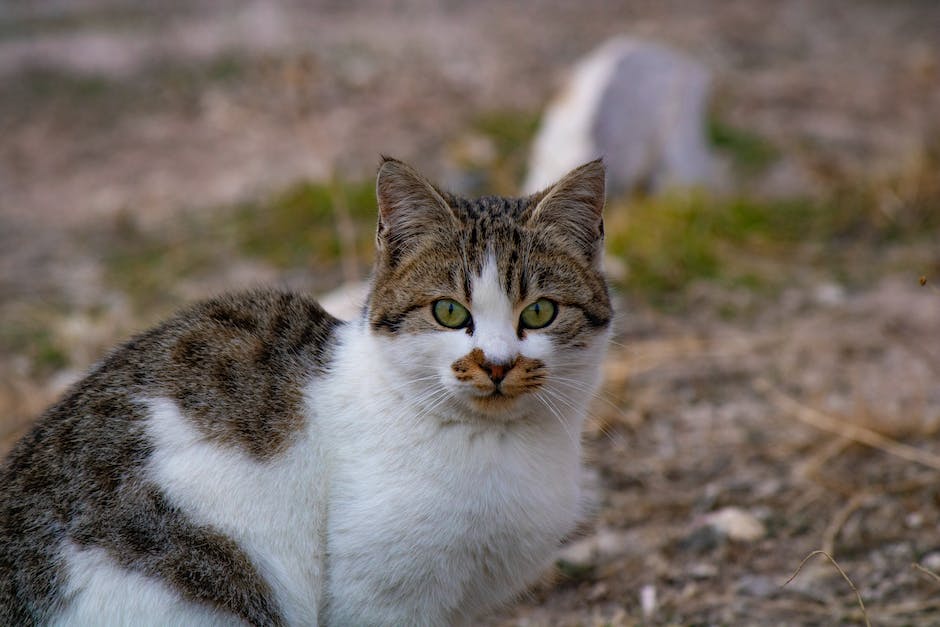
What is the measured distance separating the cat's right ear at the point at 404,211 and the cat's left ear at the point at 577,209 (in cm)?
26

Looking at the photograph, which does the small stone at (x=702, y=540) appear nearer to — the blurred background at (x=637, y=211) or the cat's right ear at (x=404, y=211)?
the blurred background at (x=637, y=211)

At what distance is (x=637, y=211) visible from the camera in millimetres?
5777

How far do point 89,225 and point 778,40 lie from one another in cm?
625

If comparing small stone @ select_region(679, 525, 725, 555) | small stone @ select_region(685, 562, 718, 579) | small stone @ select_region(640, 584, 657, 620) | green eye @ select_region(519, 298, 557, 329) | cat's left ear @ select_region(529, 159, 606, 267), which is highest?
cat's left ear @ select_region(529, 159, 606, 267)

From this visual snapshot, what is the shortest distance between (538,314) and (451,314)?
223 millimetres

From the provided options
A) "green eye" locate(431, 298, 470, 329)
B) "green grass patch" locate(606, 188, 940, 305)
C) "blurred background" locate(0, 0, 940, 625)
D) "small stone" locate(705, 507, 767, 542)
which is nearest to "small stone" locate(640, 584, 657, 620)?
"blurred background" locate(0, 0, 940, 625)

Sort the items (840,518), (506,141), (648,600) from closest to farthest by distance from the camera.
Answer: (648,600)
(840,518)
(506,141)

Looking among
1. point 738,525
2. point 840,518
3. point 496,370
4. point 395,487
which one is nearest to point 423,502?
point 395,487

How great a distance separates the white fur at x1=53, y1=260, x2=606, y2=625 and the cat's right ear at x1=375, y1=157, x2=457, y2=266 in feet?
0.76

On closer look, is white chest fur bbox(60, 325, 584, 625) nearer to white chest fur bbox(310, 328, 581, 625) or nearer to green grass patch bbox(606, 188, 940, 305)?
white chest fur bbox(310, 328, 581, 625)

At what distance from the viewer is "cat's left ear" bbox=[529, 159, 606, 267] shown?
2.59 meters

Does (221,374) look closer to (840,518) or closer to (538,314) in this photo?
(538,314)

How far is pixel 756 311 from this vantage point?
5031mm

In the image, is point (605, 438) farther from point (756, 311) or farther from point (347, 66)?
point (347, 66)
